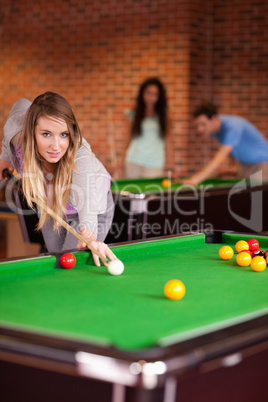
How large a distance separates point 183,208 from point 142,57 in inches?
124

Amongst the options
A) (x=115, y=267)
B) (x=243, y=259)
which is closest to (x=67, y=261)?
(x=115, y=267)

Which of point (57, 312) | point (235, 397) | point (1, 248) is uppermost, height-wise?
point (57, 312)

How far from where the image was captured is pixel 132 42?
21.6ft

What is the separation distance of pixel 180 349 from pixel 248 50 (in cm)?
577

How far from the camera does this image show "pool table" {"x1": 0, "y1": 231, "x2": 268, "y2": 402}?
1.12m

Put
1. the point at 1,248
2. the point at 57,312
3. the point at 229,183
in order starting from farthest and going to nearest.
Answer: the point at 1,248 < the point at 229,183 < the point at 57,312

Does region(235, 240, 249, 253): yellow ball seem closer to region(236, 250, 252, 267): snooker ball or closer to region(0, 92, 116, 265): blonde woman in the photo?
region(236, 250, 252, 267): snooker ball

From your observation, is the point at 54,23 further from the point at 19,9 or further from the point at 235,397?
the point at 235,397

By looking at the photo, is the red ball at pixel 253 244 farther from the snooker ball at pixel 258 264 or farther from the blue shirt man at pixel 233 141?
the blue shirt man at pixel 233 141

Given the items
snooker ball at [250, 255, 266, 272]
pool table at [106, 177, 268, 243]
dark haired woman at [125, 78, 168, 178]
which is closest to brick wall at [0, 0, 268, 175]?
dark haired woman at [125, 78, 168, 178]

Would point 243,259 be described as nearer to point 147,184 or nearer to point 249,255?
point 249,255

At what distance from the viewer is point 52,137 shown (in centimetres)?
242

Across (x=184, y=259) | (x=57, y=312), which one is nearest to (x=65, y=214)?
(x=184, y=259)

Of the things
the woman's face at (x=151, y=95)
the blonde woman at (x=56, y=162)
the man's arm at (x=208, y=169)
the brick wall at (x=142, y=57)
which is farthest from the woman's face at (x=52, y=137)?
the brick wall at (x=142, y=57)
